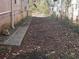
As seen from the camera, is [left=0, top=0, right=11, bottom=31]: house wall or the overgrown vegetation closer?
[left=0, top=0, right=11, bottom=31]: house wall

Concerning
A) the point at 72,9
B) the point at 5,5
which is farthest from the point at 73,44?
the point at 72,9

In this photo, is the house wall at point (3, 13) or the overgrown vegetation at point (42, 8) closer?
the house wall at point (3, 13)

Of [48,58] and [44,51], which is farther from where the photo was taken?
[44,51]

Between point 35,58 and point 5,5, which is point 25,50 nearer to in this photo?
point 35,58

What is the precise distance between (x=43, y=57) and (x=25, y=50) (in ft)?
3.30

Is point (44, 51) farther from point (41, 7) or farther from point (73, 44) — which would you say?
point (41, 7)

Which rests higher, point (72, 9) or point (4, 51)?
point (72, 9)

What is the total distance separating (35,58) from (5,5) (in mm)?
4591

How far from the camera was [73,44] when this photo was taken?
7.47m

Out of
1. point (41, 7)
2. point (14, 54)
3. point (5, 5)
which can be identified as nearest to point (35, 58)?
point (14, 54)

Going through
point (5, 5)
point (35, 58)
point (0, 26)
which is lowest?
point (35, 58)

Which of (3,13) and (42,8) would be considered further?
(42,8)

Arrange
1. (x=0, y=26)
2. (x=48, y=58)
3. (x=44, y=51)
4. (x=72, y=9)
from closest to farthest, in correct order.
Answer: (x=48, y=58), (x=44, y=51), (x=0, y=26), (x=72, y=9)

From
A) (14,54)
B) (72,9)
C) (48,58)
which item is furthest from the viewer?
(72,9)
